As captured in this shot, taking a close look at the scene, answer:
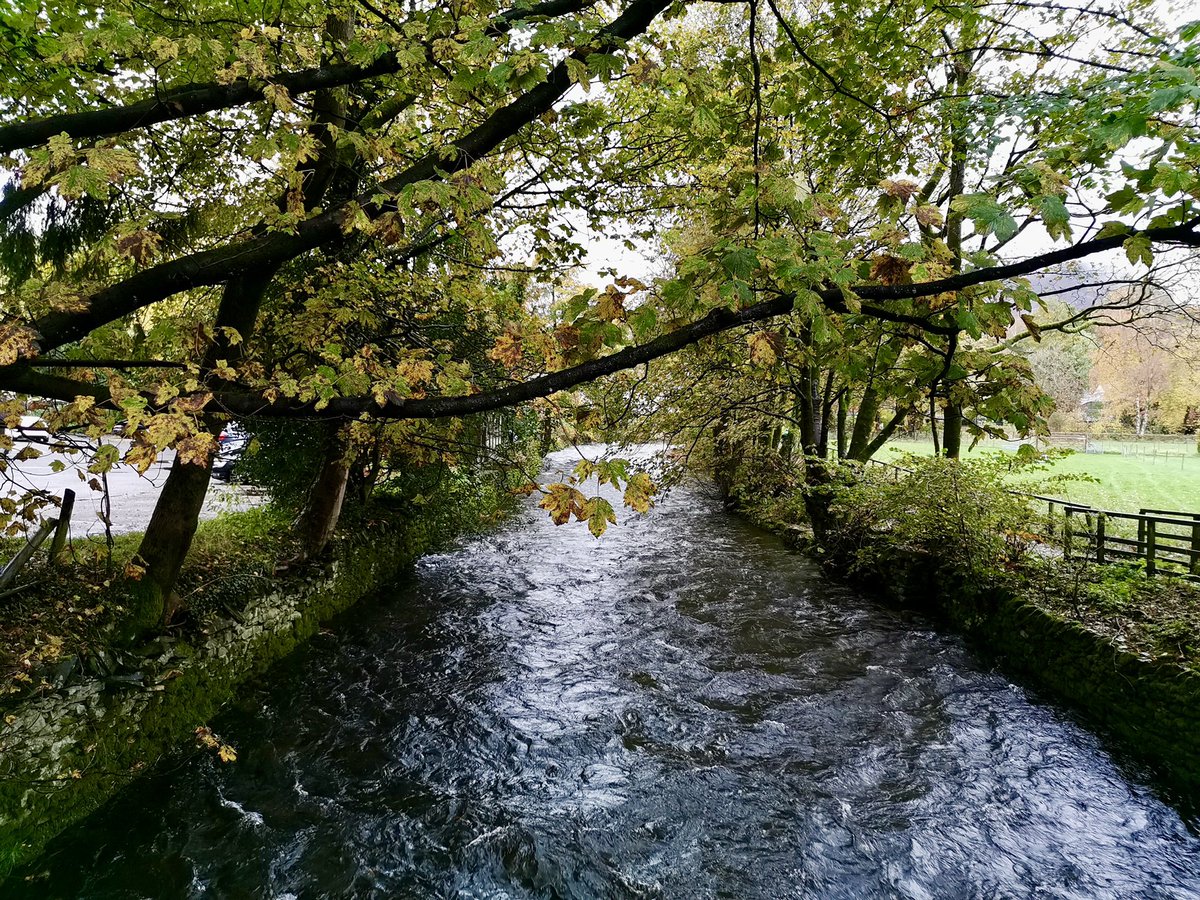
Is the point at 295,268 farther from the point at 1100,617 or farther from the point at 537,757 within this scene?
the point at 1100,617

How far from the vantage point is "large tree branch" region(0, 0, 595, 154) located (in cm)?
262

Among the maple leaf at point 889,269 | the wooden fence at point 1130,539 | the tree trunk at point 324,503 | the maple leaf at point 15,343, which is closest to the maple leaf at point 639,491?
the maple leaf at point 889,269

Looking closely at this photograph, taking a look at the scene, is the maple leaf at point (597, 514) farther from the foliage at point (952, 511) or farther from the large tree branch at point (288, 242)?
the foliage at point (952, 511)

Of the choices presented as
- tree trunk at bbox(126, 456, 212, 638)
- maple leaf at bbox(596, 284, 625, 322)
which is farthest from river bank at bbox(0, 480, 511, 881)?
maple leaf at bbox(596, 284, 625, 322)

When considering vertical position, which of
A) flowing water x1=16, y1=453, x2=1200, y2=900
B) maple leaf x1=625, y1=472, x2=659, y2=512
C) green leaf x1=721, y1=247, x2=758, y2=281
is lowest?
flowing water x1=16, y1=453, x2=1200, y2=900

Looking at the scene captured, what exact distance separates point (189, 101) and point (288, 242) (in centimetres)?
76

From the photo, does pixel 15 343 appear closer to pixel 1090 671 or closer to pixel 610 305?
pixel 610 305

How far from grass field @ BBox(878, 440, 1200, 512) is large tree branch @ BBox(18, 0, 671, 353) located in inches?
362

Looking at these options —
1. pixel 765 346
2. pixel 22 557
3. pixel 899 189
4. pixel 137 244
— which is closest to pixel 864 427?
pixel 899 189

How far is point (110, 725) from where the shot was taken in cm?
471

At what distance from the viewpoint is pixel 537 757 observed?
5.71 m

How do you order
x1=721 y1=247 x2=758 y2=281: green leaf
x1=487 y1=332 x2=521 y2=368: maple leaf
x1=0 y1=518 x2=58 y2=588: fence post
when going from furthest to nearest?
x1=0 y1=518 x2=58 y2=588: fence post < x1=487 y1=332 x2=521 y2=368: maple leaf < x1=721 y1=247 x2=758 y2=281: green leaf

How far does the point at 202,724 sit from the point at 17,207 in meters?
4.65

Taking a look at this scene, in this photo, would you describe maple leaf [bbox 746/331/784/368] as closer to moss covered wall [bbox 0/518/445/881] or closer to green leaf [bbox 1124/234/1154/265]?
green leaf [bbox 1124/234/1154/265]
